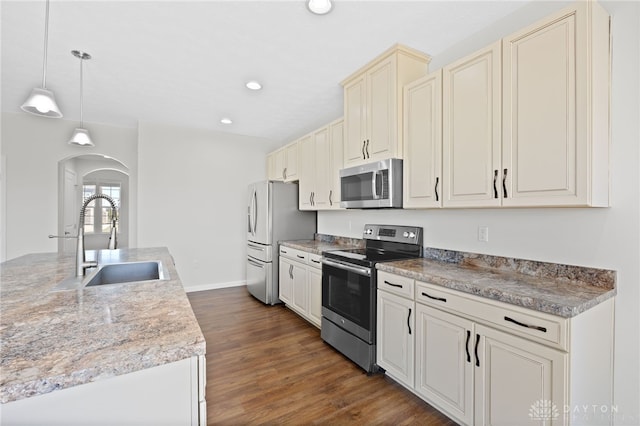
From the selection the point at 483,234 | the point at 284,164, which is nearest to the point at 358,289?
the point at 483,234

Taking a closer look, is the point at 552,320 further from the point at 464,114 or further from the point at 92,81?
the point at 92,81

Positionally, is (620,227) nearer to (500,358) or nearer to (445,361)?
(500,358)

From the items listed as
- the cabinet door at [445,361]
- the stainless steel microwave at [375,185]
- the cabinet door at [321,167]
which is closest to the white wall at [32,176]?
the cabinet door at [321,167]

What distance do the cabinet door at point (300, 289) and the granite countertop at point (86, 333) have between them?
1.95m

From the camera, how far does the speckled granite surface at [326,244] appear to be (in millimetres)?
3406

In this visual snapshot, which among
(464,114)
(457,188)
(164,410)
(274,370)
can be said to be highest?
(464,114)

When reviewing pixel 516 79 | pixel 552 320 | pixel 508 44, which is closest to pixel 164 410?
pixel 552 320

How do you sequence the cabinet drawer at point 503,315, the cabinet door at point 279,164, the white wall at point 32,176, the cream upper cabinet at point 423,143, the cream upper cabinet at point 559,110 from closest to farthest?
the cabinet drawer at point 503,315, the cream upper cabinet at point 559,110, the cream upper cabinet at point 423,143, the white wall at point 32,176, the cabinet door at point 279,164

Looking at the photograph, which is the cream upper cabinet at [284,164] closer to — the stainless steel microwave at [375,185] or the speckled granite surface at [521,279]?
the stainless steel microwave at [375,185]

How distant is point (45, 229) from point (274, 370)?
155 inches

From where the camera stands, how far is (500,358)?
1.53 m

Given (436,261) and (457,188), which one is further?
(436,261)

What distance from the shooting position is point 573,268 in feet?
5.73

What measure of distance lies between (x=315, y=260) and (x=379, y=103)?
1733mm
